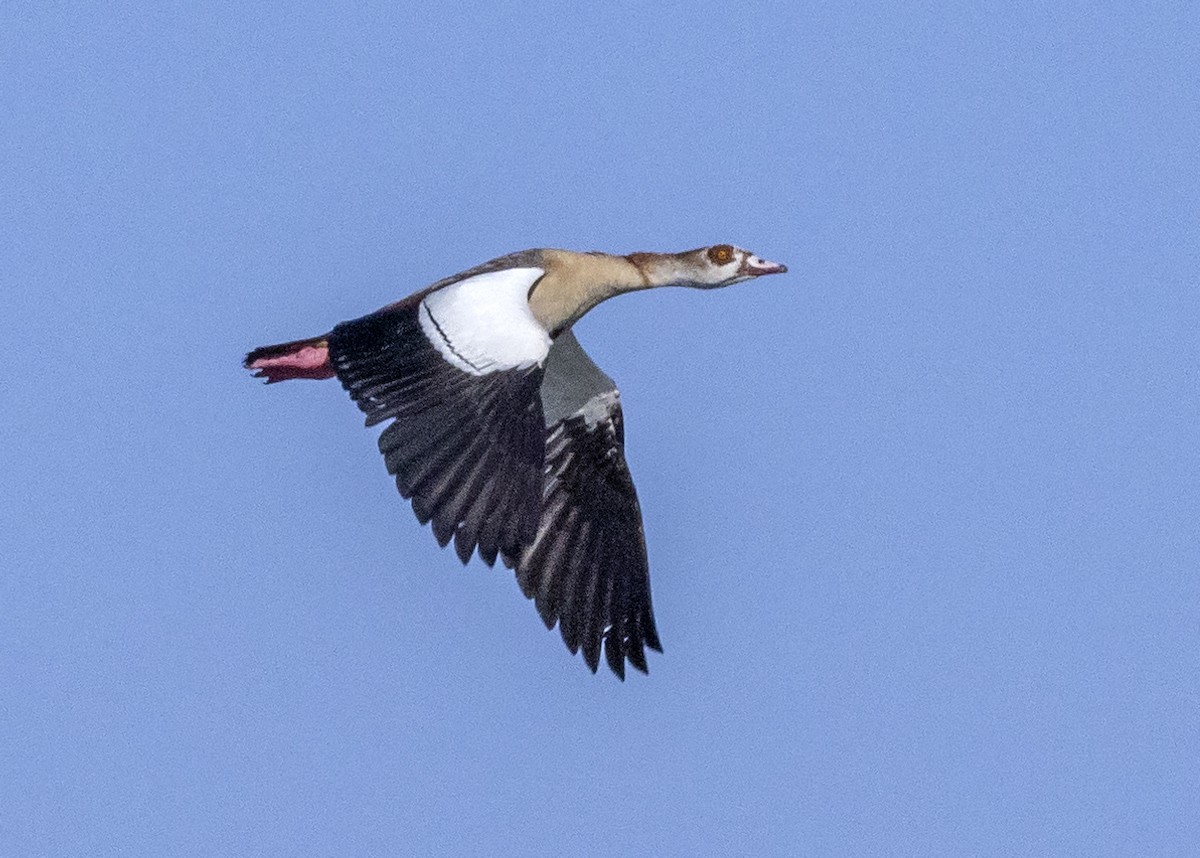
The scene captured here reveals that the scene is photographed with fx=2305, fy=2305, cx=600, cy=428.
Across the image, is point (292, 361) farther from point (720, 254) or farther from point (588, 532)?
point (720, 254)

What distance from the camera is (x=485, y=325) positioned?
13.0 m

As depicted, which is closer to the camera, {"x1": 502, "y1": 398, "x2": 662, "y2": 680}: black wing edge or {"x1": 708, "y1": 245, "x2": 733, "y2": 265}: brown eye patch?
Answer: {"x1": 502, "y1": 398, "x2": 662, "y2": 680}: black wing edge

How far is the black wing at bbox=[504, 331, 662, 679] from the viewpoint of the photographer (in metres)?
14.4

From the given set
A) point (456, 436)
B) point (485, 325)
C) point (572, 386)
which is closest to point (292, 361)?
point (485, 325)

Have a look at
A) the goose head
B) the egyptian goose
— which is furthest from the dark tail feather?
the goose head

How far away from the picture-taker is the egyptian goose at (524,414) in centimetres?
1223

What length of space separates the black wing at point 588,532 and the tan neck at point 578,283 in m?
0.48

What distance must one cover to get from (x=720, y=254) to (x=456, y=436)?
3.53m

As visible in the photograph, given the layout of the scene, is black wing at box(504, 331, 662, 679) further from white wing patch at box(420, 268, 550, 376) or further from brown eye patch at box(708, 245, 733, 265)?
white wing patch at box(420, 268, 550, 376)

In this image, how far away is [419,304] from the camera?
43.9 ft

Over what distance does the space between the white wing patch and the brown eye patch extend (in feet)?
6.28

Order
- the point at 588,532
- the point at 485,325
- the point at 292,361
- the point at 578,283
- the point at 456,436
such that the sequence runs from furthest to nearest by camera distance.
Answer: the point at 588,532 < the point at 578,283 < the point at 292,361 < the point at 485,325 < the point at 456,436

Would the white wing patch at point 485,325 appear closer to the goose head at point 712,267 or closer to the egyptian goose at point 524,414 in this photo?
the egyptian goose at point 524,414

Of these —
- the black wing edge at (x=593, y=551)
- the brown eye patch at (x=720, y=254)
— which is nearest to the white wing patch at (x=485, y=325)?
the black wing edge at (x=593, y=551)
